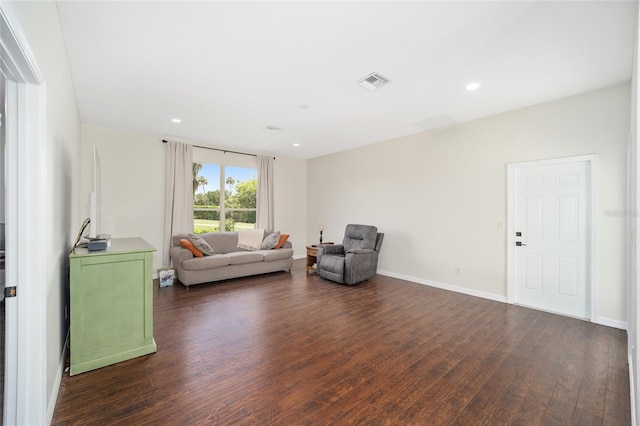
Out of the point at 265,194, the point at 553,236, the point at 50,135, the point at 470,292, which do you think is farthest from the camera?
the point at 265,194

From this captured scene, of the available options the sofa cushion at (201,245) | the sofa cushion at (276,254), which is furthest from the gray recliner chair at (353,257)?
the sofa cushion at (201,245)

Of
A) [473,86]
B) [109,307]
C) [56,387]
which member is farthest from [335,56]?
[56,387]

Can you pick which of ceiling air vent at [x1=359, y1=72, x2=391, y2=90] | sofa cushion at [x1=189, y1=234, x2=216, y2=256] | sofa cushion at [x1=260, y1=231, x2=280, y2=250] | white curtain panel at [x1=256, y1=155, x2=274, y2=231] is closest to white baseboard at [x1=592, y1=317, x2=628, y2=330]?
ceiling air vent at [x1=359, y1=72, x2=391, y2=90]

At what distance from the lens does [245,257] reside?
508cm

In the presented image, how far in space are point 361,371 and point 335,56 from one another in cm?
275

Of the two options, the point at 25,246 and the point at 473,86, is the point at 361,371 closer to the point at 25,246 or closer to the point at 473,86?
the point at 25,246

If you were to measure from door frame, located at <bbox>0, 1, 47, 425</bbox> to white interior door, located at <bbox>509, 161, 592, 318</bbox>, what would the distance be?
15.9 ft

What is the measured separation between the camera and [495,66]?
2.68 meters

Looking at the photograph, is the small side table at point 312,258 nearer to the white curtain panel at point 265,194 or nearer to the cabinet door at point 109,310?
the white curtain panel at point 265,194

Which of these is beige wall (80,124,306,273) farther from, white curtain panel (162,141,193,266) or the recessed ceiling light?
the recessed ceiling light

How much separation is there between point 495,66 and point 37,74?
347cm

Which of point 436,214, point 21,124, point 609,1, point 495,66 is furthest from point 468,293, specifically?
point 21,124

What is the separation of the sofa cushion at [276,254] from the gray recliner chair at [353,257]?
2.46 feet

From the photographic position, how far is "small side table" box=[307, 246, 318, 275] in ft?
18.5
